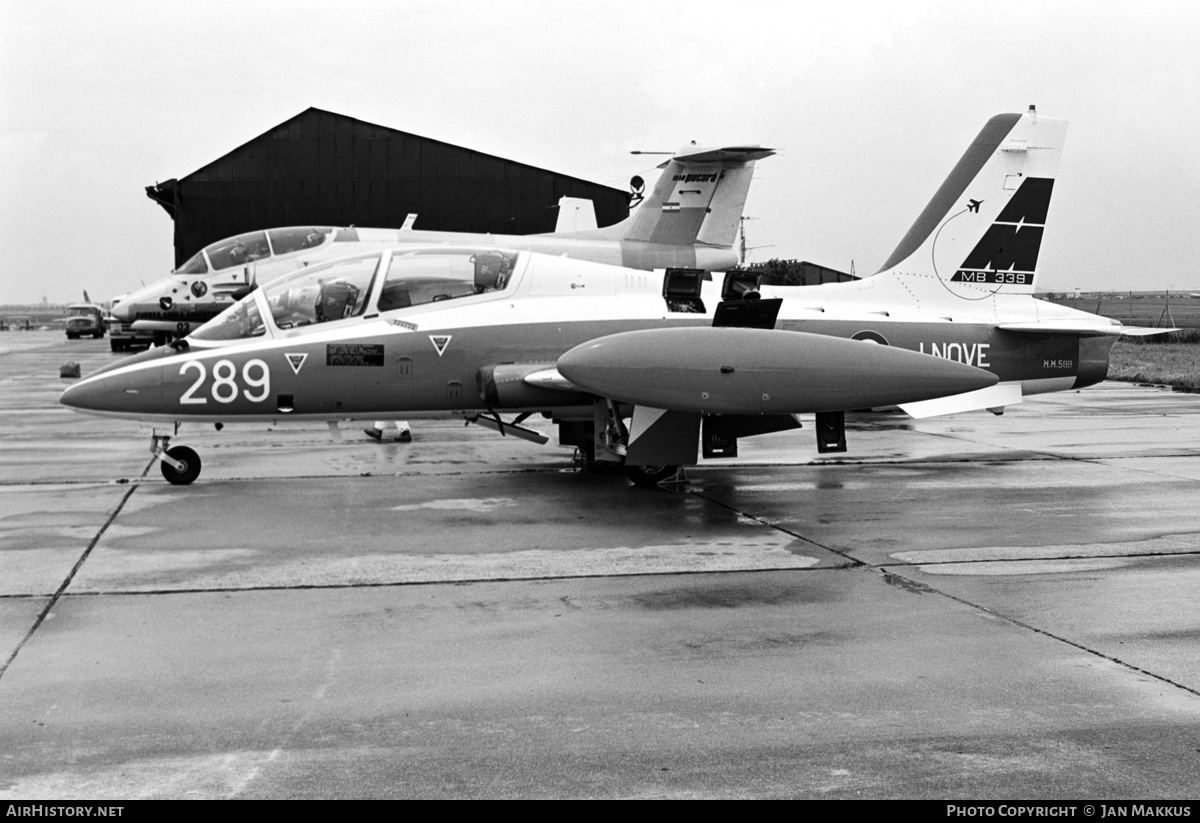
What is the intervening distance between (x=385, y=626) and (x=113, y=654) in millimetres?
1368

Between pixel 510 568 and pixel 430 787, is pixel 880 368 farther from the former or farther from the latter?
pixel 430 787

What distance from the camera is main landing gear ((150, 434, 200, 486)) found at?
11984 millimetres

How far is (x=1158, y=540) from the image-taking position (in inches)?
352

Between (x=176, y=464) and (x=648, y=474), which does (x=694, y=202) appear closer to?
(x=648, y=474)

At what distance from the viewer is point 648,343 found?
10164 mm

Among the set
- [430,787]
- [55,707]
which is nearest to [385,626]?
[55,707]

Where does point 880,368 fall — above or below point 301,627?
above

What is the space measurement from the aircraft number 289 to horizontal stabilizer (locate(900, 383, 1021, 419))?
5.81 meters

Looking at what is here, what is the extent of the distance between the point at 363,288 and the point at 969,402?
6.00 metres

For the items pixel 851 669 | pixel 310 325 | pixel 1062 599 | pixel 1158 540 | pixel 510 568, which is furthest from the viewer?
pixel 310 325

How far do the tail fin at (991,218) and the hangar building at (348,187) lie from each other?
2860 centimetres

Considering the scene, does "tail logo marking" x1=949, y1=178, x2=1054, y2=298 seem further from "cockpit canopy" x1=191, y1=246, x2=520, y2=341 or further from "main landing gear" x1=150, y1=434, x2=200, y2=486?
"main landing gear" x1=150, y1=434, x2=200, y2=486

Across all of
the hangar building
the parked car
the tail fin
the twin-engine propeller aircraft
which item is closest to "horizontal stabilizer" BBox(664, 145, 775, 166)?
the twin-engine propeller aircraft
